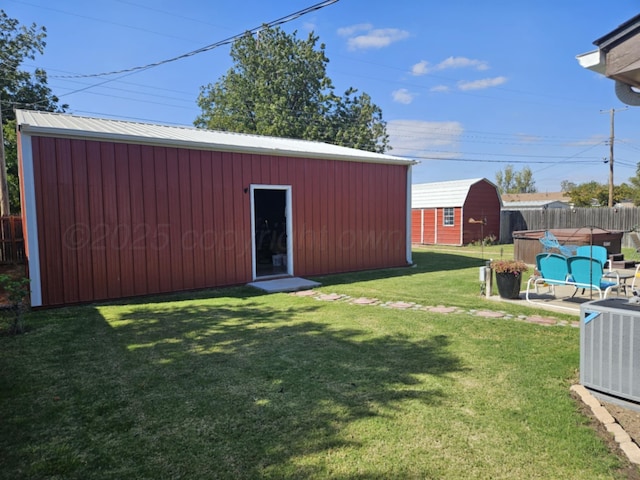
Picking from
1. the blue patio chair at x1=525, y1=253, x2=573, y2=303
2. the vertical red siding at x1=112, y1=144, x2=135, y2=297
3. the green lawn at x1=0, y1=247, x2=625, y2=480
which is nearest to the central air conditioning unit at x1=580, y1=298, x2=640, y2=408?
the green lawn at x1=0, y1=247, x2=625, y2=480

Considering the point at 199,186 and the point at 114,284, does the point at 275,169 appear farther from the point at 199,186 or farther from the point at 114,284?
the point at 114,284

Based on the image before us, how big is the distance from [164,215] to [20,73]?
61.4ft

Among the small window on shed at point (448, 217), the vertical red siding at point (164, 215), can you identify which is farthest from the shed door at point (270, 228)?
the small window on shed at point (448, 217)

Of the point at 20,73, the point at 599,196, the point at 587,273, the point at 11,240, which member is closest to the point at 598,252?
the point at 587,273

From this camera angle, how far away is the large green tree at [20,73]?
1897 cm

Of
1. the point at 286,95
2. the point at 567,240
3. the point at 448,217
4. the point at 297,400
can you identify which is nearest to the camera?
the point at 297,400

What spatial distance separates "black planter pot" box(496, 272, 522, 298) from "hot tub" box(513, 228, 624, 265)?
501 centimetres

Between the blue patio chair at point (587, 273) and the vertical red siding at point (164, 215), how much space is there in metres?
5.24

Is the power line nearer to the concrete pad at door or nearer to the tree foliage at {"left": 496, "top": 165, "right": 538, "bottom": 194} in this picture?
the concrete pad at door

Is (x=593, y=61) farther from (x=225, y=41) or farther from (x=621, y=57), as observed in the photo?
(x=225, y=41)

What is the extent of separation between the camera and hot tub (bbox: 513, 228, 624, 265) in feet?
33.1

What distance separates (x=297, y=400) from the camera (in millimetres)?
2920

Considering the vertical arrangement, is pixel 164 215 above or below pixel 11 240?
above

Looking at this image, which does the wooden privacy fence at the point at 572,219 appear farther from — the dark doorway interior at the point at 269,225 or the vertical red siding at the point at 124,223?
the vertical red siding at the point at 124,223
